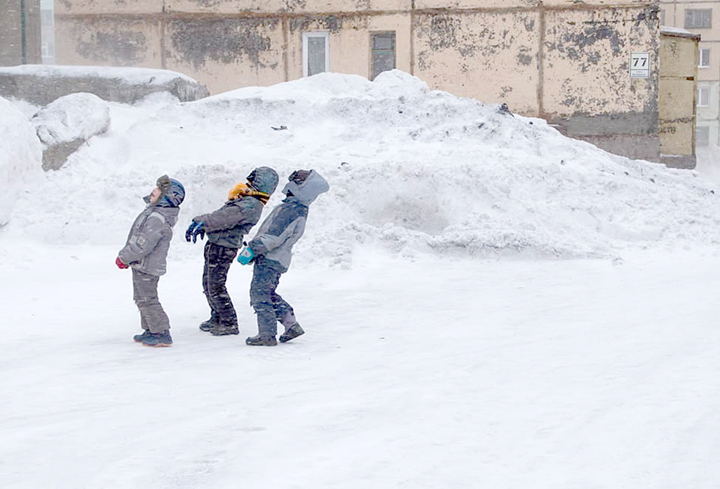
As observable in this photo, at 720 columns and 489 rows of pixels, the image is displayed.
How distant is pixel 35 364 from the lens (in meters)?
5.92

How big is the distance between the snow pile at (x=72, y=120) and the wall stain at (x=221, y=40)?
29.7ft

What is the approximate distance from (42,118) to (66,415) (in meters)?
9.02

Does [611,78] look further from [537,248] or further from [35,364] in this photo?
[35,364]

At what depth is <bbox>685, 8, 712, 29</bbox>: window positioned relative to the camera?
42.5 m

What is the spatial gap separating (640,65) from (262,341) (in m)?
16.5

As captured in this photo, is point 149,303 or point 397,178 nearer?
point 149,303

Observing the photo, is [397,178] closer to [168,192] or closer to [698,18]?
[168,192]

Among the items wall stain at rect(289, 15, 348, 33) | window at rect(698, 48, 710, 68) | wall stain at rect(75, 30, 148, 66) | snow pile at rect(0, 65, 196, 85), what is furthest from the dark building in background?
window at rect(698, 48, 710, 68)

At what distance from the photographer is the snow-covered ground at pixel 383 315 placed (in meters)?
4.09

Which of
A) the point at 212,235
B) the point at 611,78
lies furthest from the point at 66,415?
the point at 611,78

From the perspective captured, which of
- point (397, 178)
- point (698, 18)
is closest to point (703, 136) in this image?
point (698, 18)

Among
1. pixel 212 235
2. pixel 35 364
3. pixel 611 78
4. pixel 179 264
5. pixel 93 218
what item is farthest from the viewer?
pixel 611 78

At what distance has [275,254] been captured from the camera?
6559mm

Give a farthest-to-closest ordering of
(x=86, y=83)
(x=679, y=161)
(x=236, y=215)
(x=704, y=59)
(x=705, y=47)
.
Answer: (x=704, y=59)
(x=705, y=47)
(x=679, y=161)
(x=86, y=83)
(x=236, y=215)
